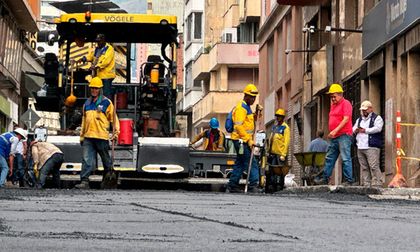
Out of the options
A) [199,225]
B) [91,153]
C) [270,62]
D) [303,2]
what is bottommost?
[199,225]

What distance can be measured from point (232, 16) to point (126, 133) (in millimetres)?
47971

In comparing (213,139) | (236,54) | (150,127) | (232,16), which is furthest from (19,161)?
(232,16)

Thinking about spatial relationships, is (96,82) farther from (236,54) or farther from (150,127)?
(236,54)

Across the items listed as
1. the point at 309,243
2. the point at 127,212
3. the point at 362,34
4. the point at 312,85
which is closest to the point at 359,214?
the point at 127,212

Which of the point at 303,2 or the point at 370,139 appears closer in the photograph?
the point at 370,139

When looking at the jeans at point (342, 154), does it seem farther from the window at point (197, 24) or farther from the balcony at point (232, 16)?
the window at point (197, 24)

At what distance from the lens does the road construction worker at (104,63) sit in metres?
23.7

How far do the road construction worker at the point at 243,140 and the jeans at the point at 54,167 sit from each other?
9.85 ft

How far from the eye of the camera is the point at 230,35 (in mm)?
72625

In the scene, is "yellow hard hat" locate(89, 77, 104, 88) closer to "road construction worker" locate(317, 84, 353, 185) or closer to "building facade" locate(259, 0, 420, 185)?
"road construction worker" locate(317, 84, 353, 185)

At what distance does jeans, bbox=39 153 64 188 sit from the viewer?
918 inches

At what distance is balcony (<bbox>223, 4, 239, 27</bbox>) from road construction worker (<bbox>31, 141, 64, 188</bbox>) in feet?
152

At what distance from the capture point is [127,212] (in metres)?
12.4

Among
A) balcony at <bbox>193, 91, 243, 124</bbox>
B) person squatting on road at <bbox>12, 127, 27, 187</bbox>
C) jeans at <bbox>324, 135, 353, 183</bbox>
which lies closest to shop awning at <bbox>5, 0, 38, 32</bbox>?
balcony at <bbox>193, 91, 243, 124</bbox>
